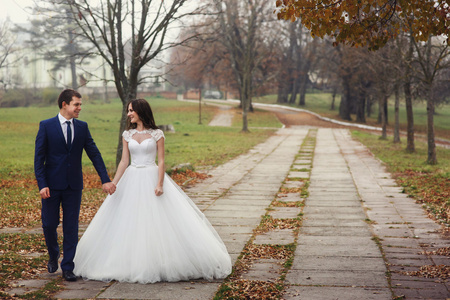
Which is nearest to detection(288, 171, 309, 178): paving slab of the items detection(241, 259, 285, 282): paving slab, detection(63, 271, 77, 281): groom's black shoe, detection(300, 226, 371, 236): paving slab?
detection(300, 226, 371, 236): paving slab

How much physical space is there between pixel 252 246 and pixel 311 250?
29.1 inches

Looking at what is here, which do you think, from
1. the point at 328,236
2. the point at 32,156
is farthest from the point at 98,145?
the point at 328,236

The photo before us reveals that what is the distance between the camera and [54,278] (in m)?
5.47

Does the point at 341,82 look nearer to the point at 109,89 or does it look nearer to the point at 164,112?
the point at 164,112

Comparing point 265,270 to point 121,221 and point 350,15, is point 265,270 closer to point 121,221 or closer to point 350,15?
point 121,221

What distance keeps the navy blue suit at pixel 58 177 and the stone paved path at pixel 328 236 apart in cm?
46

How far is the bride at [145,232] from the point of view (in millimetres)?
5359

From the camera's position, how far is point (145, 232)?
5461 millimetres

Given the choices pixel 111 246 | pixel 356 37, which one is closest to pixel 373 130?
pixel 356 37

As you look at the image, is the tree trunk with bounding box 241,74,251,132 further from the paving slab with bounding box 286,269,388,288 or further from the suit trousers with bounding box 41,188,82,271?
the suit trousers with bounding box 41,188,82,271

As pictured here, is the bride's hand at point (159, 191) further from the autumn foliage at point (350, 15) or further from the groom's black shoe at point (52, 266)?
the autumn foliage at point (350, 15)

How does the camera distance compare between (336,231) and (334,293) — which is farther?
(336,231)

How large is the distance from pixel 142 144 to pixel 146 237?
98 centimetres

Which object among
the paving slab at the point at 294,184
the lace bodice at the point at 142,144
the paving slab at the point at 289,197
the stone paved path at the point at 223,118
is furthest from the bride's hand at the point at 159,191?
the stone paved path at the point at 223,118
